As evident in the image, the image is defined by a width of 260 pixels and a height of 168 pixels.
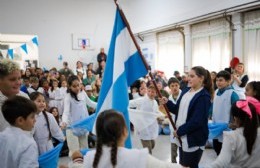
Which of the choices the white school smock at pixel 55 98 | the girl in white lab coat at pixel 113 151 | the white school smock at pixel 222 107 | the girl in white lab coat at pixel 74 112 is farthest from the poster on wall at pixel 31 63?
the girl in white lab coat at pixel 113 151

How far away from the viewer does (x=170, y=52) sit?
9.89 metres

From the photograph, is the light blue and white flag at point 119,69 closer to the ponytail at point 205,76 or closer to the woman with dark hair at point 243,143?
the ponytail at point 205,76

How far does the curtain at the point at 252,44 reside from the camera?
6.52 metres

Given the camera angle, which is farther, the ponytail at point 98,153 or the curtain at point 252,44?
the curtain at point 252,44

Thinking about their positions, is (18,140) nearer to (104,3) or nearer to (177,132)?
(177,132)

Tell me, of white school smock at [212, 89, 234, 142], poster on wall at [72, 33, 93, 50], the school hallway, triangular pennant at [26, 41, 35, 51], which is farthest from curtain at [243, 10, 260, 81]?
triangular pennant at [26, 41, 35, 51]

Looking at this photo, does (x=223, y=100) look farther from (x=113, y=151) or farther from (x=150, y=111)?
(x=113, y=151)

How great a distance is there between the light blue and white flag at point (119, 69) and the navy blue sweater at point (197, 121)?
49 centimetres

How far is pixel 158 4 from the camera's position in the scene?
1020cm

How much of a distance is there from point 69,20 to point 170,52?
14.9 feet

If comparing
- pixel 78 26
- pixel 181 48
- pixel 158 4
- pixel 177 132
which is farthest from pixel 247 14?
pixel 78 26

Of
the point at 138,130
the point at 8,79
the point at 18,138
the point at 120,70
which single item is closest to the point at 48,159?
the point at 18,138

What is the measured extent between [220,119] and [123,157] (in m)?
2.44

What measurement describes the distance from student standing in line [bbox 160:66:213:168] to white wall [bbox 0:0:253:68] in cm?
715
